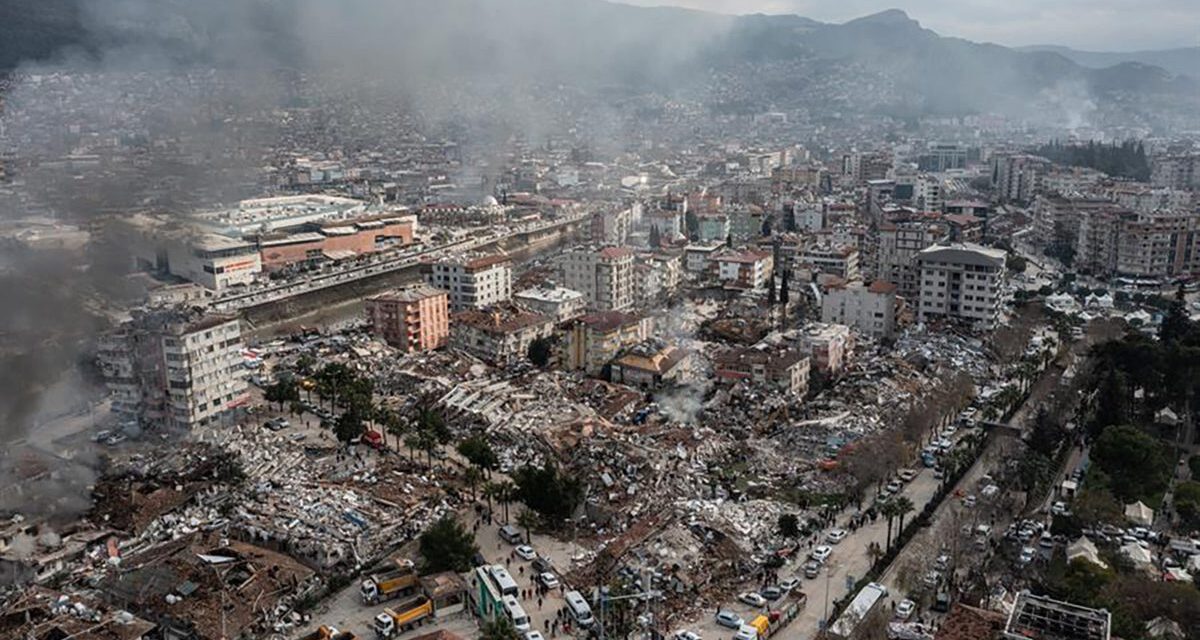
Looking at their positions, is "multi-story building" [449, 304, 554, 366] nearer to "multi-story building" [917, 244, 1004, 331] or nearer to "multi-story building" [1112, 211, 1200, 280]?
"multi-story building" [917, 244, 1004, 331]

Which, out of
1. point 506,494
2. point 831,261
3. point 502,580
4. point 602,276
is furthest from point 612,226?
point 502,580

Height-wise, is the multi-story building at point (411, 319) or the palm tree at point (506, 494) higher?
the multi-story building at point (411, 319)

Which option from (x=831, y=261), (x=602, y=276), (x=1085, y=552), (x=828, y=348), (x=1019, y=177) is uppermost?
(x=1019, y=177)

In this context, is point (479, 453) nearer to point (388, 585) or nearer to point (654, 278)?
point (388, 585)

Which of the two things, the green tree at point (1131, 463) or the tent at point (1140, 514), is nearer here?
the tent at point (1140, 514)

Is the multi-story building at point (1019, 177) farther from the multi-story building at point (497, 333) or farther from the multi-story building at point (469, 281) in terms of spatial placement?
the multi-story building at point (497, 333)

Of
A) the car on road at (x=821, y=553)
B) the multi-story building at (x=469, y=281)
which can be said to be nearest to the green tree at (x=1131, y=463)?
the car on road at (x=821, y=553)

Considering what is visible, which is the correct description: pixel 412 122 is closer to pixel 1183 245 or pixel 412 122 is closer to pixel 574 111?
pixel 574 111
